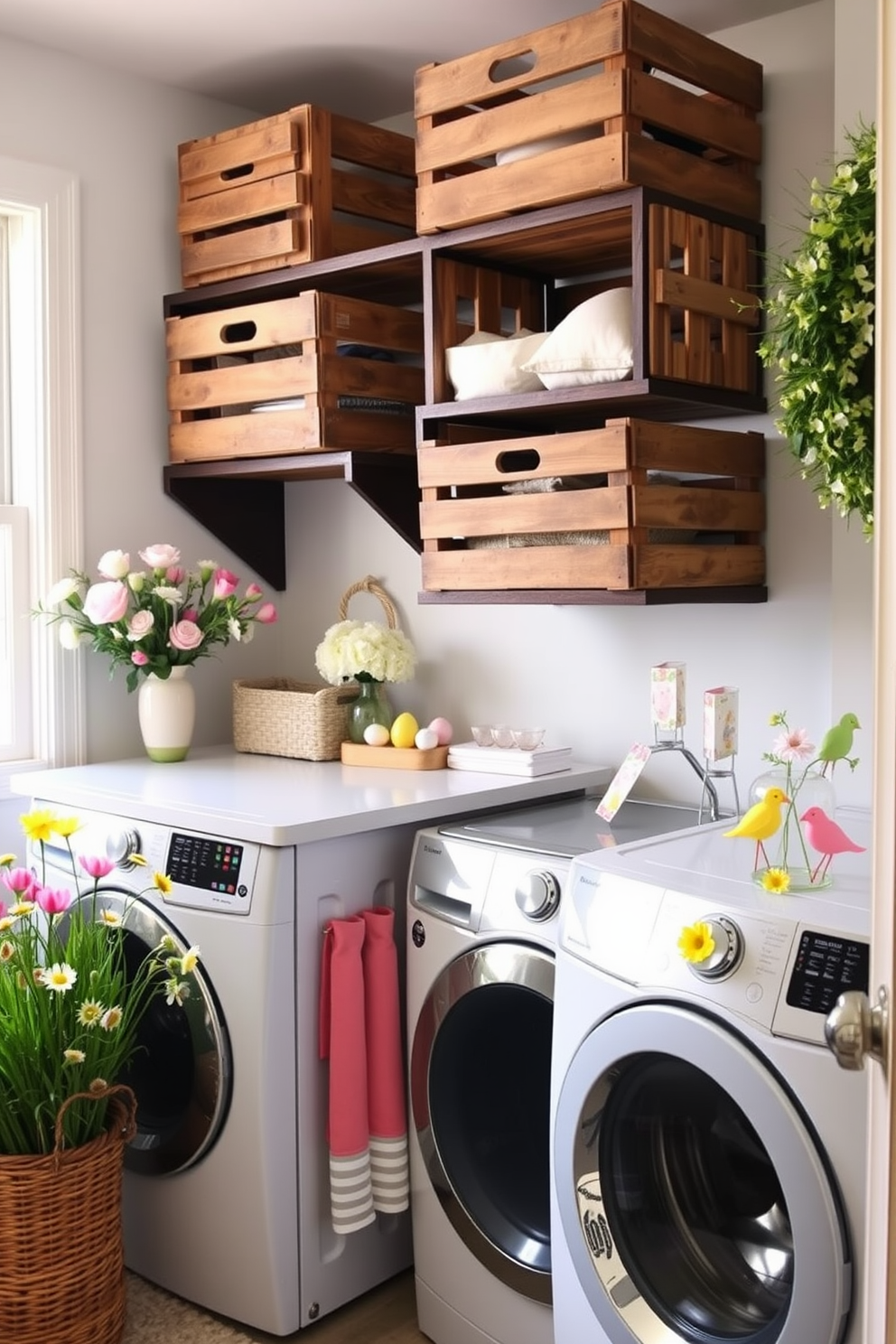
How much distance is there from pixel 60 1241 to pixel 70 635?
3.95ft

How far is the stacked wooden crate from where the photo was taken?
227 centimetres

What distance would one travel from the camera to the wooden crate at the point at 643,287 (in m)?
2.27

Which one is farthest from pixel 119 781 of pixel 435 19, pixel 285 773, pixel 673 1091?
pixel 435 19

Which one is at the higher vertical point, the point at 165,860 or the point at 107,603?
the point at 107,603

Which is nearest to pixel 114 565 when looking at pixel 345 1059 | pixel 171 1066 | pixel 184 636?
pixel 184 636

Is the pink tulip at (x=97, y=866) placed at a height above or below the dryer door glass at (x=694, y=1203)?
above

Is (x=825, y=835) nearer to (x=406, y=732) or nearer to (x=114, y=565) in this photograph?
(x=406, y=732)

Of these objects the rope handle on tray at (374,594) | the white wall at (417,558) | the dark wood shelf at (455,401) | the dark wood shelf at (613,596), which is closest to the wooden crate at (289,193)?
the dark wood shelf at (455,401)

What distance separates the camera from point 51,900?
219 centimetres

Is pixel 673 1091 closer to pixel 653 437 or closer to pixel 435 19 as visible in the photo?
pixel 653 437

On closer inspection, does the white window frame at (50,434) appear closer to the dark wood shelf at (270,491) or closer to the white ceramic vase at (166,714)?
the white ceramic vase at (166,714)

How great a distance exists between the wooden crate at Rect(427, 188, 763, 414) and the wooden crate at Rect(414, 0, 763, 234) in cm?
6

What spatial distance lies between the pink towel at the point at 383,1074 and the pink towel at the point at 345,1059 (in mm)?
26

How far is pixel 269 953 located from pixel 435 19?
183cm
